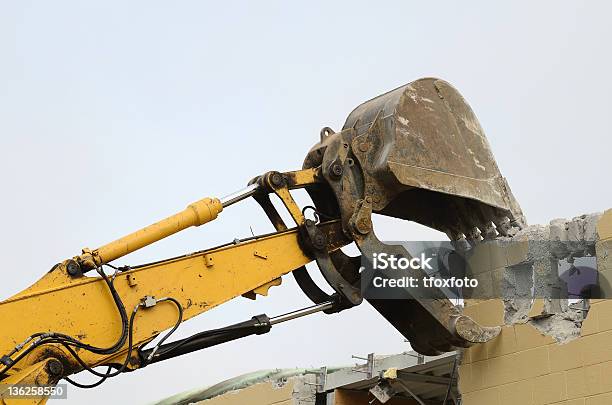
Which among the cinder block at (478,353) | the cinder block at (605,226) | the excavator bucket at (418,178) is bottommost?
the cinder block at (478,353)

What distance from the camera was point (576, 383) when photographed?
7645mm

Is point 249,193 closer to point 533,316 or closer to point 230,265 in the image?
point 230,265

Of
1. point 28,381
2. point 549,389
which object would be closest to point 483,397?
point 549,389

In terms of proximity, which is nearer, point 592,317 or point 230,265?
point 230,265

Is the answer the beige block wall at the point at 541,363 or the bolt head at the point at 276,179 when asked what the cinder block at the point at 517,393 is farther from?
the bolt head at the point at 276,179

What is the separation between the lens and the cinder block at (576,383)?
759 centimetres

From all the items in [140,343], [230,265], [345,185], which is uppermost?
[345,185]

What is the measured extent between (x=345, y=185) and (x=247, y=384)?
693 centimetres

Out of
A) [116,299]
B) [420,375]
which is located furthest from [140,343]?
[420,375]

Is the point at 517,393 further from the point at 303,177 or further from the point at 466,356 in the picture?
the point at 303,177

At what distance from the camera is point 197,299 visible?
A: 6.80 meters

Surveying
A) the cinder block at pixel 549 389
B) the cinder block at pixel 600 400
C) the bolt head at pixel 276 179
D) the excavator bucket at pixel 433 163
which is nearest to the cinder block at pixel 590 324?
the cinder block at pixel 549 389

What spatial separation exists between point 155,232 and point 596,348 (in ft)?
11.2

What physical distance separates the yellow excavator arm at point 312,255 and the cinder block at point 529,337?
0.22m
